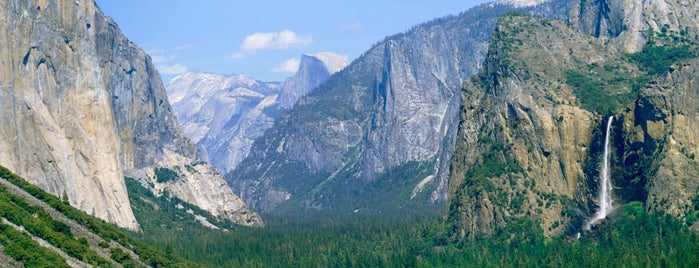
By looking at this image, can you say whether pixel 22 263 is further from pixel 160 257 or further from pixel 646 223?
pixel 646 223

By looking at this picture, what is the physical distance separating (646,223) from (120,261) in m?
103

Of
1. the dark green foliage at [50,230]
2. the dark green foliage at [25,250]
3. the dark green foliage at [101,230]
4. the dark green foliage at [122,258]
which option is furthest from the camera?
the dark green foliage at [101,230]

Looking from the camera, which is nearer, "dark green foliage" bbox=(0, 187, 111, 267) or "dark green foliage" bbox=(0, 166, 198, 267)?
"dark green foliage" bbox=(0, 187, 111, 267)

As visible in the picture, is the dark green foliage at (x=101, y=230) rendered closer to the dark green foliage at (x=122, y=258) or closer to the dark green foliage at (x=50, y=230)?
the dark green foliage at (x=122, y=258)

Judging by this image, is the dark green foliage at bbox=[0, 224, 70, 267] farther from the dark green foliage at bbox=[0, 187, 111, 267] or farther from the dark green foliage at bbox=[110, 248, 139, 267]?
the dark green foliage at bbox=[110, 248, 139, 267]

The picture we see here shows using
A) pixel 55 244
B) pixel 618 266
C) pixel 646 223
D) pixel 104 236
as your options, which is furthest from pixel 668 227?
pixel 55 244

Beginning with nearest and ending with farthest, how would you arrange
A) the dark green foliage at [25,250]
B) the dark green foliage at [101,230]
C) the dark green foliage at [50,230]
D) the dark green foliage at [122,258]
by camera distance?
the dark green foliage at [25,250] → the dark green foliage at [50,230] → the dark green foliage at [122,258] → the dark green foliage at [101,230]

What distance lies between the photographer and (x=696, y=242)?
583 feet

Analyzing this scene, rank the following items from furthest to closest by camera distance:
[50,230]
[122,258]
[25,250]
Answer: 1. [122,258]
2. [50,230]
3. [25,250]

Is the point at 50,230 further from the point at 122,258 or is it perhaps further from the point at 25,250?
the point at 25,250

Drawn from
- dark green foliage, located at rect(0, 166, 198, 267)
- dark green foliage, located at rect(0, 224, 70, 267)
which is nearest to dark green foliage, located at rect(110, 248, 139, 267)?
dark green foliage, located at rect(0, 166, 198, 267)

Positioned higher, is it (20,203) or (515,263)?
(20,203)

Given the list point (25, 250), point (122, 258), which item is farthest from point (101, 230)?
point (25, 250)

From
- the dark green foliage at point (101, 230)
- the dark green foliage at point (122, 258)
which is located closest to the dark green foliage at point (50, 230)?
the dark green foliage at point (122, 258)
